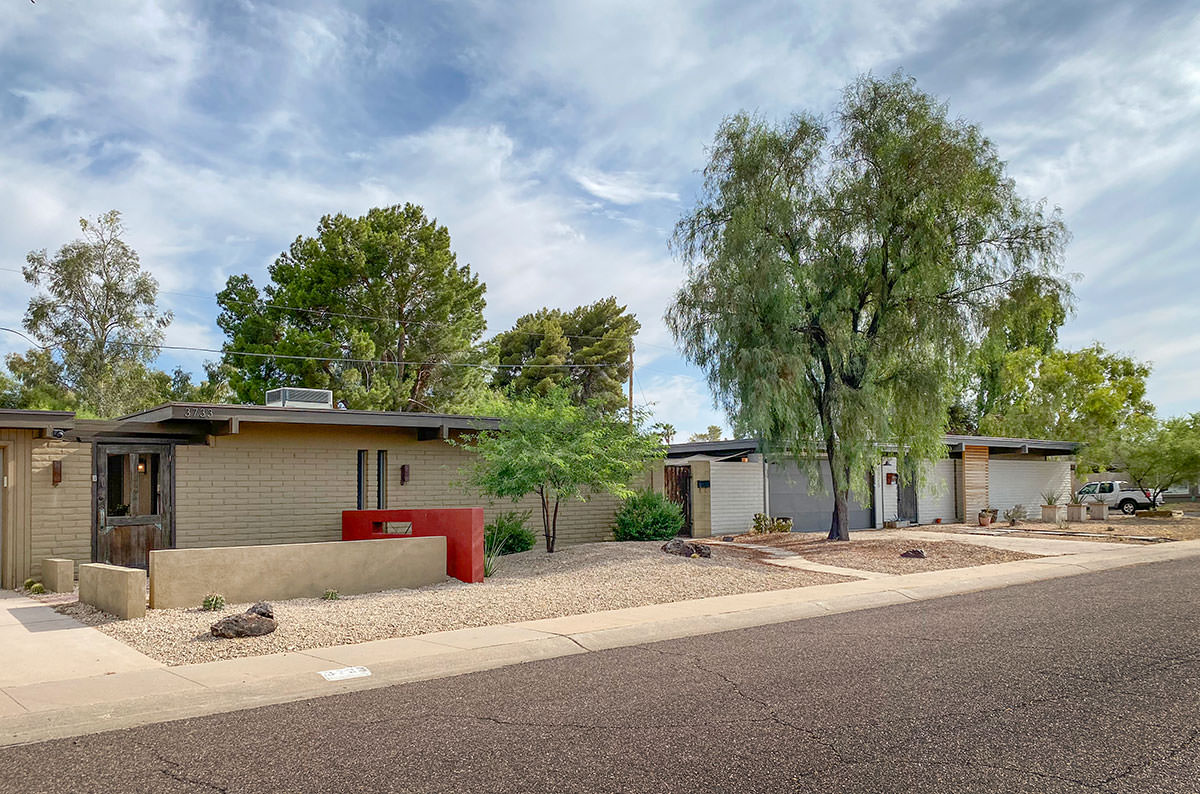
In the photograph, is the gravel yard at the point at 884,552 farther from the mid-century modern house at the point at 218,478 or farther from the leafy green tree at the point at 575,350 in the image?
the leafy green tree at the point at 575,350

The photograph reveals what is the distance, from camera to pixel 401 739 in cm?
612

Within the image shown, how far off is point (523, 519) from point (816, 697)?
1236cm

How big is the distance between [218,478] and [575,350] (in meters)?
36.8

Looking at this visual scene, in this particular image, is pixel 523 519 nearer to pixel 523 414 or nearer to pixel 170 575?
pixel 523 414

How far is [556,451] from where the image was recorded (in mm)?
16266

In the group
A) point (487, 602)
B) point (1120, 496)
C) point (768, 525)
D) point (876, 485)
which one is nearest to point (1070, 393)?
point (1120, 496)

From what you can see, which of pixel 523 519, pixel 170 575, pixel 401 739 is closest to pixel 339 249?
pixel 523 519

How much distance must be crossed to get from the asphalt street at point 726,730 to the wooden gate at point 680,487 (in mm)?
13453

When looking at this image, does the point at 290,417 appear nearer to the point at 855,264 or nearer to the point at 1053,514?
Result: the point at 855,264

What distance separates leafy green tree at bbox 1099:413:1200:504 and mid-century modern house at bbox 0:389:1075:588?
848 inches

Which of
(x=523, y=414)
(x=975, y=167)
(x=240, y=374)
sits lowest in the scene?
(x=523, y=414)

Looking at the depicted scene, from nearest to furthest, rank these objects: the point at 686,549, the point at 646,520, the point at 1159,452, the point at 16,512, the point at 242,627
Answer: the point at 242,627
the point at 16,512
the point at 686,549
the point at 646,520
the point at 1159,452

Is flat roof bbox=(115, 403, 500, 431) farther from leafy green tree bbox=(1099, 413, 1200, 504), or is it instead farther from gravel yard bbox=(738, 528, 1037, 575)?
leafy green tree bbox=(1099, 413, 1200, 504)

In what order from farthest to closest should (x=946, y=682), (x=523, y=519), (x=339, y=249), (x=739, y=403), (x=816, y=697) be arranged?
(x=339, y=249), (x=739, y=403), (x=523, y=519), (x=946, y=682), (x=816, y=697)
